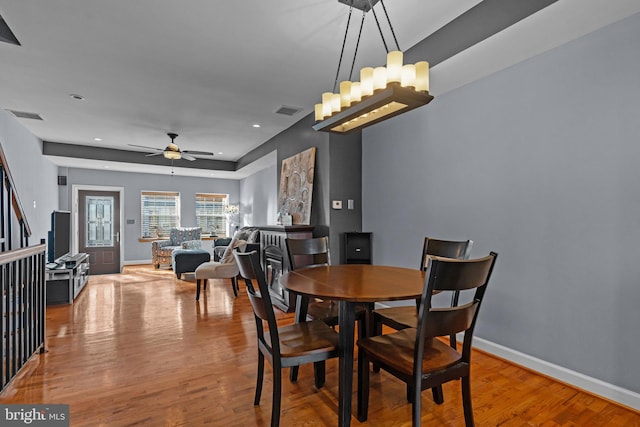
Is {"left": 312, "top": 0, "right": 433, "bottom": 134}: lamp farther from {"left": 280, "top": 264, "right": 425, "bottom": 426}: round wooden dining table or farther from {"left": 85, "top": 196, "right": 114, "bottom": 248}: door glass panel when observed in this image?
{"left": 85, "top": 196, "right": 114, "bottom": 248}: door glass panel

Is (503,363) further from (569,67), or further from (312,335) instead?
(569,67)

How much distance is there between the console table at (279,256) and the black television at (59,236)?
304 cm

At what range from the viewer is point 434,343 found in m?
1.83

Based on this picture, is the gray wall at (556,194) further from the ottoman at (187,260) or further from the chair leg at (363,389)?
the ottoman at (187,260)

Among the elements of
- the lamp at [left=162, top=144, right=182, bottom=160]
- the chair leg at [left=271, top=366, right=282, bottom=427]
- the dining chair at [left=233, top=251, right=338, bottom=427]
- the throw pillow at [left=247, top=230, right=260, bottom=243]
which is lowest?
the chair leg at [left=271, top=366, right=282, bottom=427]

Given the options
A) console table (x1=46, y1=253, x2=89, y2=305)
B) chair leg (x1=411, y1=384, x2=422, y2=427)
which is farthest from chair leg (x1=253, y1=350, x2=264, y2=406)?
console table (x1=46, y1=253, x2=89, y2=305)

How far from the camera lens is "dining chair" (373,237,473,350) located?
2.16m

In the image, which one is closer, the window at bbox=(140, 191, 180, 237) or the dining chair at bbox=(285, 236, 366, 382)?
the dining chair at bbox=(285, 236, 366, 382)

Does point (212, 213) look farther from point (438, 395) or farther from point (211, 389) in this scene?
point (438, 395)

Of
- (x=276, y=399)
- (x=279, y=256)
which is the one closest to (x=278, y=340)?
(x=276, y=399)

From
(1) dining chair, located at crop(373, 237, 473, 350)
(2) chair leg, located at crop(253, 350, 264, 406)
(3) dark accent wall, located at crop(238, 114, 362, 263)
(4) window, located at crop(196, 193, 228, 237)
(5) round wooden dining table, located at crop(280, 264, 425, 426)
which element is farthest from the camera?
(4) window, located at crop(196, 193, 228, 237)

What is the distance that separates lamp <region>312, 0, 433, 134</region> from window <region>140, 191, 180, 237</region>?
7.78 m

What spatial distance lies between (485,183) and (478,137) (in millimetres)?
432

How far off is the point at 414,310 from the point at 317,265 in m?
0.87
